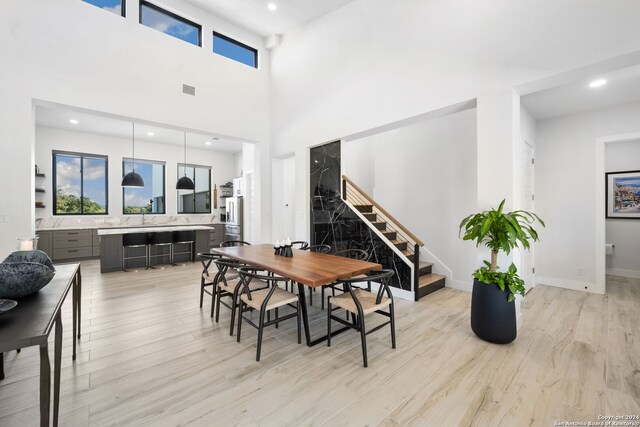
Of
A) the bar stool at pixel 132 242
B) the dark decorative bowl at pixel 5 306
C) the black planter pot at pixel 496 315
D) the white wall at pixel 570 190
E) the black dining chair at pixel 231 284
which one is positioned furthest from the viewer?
the bar stool at pixel 132 242

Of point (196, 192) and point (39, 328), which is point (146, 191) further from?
point (39, 328)

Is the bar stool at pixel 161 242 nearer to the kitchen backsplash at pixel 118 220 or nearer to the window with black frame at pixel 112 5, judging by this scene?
the kitchen backsplash at pixel 118 220

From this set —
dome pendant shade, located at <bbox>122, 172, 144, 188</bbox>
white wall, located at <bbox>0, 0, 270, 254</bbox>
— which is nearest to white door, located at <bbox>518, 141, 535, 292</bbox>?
white wall, located at <bbox>0, 0, 270, 254</bbox>

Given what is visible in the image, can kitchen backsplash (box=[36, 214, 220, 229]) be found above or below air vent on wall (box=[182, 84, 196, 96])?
below

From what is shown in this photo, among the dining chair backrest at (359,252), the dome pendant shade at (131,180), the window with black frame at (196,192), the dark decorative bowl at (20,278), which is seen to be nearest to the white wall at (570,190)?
the dining chair backrest at (359,252)

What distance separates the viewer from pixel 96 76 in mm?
4285

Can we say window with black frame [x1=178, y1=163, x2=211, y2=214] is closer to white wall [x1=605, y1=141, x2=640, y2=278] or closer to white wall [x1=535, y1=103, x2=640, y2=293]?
white wall [x1=535, y1=103, x2=640, y2=293]

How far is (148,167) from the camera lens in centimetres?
873

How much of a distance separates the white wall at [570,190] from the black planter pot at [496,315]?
9.12ft

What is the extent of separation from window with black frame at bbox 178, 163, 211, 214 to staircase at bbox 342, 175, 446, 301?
6445 mm

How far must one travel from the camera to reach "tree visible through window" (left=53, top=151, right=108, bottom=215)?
7336mm

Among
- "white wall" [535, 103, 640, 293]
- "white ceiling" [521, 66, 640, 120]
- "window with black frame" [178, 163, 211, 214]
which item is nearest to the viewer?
"white ceiling" [521, 66, 640, 120]

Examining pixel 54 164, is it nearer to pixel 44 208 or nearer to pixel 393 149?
pixel 44 208

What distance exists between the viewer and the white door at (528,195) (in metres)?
4.22
